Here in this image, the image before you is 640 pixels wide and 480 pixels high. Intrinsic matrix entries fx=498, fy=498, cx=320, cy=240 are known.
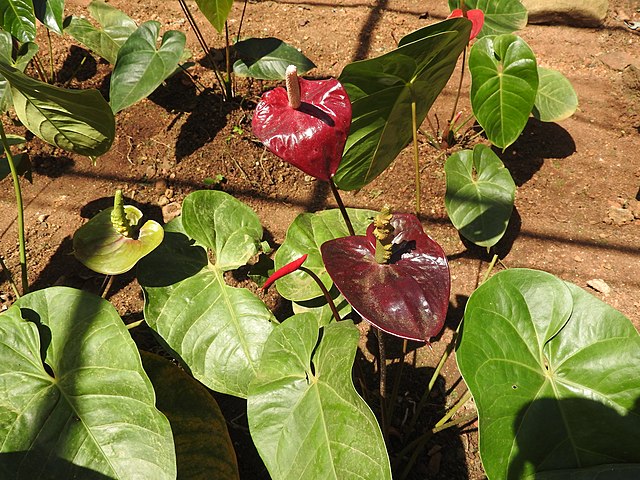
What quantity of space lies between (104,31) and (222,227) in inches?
49.5

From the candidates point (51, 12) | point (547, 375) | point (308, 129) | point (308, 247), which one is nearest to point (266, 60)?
point (51, 12)

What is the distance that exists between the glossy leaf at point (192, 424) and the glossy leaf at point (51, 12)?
1.32m

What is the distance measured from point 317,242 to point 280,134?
52cm

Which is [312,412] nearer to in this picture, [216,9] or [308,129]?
[308,129]

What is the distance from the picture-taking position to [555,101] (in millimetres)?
1914

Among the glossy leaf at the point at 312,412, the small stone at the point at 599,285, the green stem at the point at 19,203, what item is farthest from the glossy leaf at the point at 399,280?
the small stone at the point at 599,285

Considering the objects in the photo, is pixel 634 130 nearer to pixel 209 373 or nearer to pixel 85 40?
pixel 209 373

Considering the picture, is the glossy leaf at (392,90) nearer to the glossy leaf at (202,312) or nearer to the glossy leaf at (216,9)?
the glossy leaf at (202,312)

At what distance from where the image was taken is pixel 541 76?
201 centimetres

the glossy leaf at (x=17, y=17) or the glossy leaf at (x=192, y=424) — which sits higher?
the glossy leaf at (x=17, y=17)

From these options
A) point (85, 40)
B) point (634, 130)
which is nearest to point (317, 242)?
point (85, 40)

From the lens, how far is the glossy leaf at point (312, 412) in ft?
2.84

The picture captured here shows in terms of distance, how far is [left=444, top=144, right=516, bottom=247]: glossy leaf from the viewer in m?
1.57

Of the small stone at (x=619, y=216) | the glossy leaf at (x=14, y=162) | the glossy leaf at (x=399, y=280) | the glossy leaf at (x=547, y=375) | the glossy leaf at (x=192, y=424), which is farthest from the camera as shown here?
the small stone at (x=619, y=216)
